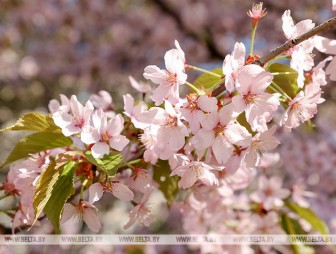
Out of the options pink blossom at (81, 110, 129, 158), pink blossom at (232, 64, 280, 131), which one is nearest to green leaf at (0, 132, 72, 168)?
pink blossom at (81, 110, 129, 158)

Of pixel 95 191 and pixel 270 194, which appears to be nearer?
pixel 95 191

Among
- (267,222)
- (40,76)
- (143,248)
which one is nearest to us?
(267,222)

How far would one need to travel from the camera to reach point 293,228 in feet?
5.56

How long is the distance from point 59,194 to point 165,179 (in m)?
0.40

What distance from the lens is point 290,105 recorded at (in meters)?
1.08

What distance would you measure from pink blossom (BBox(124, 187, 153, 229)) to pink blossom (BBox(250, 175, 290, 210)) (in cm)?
65

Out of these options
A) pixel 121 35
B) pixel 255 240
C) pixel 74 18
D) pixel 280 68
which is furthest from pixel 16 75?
pixel 280 68

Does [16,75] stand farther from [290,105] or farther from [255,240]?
[290,105]

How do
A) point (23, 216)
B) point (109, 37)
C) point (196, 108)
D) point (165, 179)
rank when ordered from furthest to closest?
point (109, 37) < point (165, 179) < point (23, 216) < point (196, 108)

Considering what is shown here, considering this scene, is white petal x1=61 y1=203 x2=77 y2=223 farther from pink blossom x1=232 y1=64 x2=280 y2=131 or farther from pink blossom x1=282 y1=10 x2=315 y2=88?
pink blossom x1=282 y1=10 x2=315 y2=88

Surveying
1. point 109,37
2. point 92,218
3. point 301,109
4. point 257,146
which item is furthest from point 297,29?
point 109,37

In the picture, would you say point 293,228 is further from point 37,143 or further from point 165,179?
point 37,143

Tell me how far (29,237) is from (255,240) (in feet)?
2.88

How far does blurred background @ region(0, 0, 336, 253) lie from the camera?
4.58 metres
